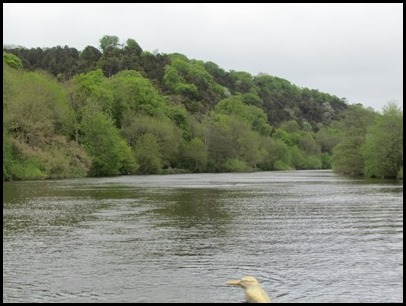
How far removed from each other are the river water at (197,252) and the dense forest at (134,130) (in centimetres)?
4331

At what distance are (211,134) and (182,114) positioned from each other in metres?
7.37

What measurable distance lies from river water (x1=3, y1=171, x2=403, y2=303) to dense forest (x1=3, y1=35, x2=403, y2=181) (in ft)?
142

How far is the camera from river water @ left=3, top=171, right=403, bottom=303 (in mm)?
15735

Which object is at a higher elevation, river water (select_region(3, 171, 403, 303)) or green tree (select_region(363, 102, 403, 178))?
green tree (select_region(363, 102, 403, 178))

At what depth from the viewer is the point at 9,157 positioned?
73375mm

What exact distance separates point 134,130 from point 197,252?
85820 mm

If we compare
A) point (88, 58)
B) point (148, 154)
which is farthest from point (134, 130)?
point (88, 58)

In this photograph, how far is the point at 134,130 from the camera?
348 ft

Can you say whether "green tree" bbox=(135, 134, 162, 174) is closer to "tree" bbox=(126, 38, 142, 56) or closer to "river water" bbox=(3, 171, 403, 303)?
"river water" bbox=(3, 171, 403, 303)

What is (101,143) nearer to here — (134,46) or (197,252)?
(197,252)

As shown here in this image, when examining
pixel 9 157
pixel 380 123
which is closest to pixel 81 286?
pixel 9 157

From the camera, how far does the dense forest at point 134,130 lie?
7956 cm

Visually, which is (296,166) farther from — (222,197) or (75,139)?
(222,197)

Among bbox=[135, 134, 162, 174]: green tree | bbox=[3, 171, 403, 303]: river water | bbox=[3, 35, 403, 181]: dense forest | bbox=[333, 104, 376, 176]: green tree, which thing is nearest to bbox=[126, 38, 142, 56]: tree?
bbox=[3, 35, 403, 181]: dense forest
